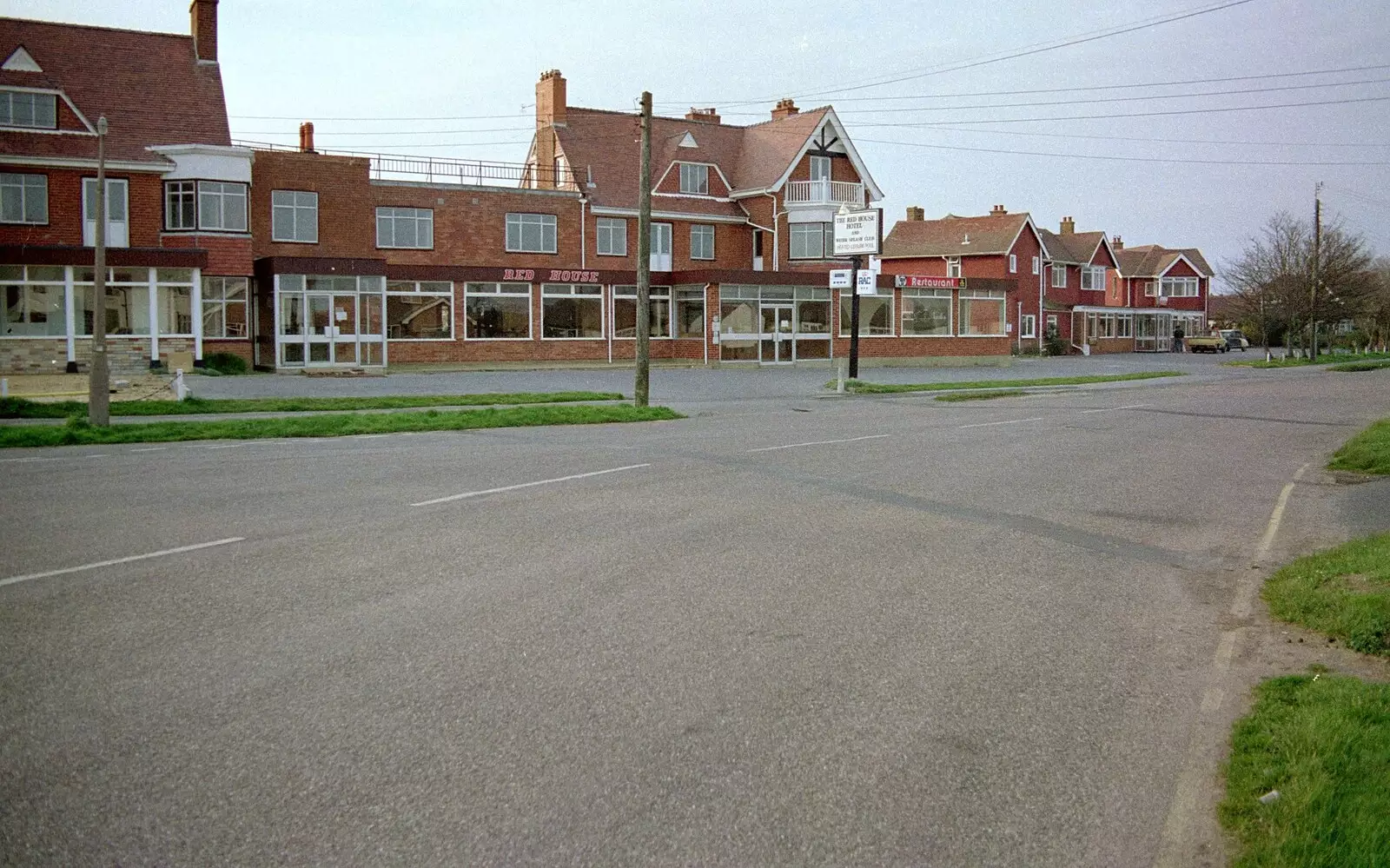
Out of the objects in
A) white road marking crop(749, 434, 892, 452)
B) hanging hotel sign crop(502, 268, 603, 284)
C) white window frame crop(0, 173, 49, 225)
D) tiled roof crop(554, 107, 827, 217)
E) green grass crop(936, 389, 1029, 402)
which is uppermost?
tiled roof crop(554, 107, 827, 217)

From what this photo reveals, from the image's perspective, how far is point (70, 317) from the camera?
3534 cm

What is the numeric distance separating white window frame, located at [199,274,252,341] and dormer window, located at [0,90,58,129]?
6.53 meters

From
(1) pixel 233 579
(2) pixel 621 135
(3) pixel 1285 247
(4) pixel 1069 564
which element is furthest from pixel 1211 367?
(1) pixel 233 579

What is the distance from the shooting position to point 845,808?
4633 mm

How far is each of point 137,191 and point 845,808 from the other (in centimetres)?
3937

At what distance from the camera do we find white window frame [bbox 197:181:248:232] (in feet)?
129

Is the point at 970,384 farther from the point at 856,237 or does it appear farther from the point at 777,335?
the point at 777,335

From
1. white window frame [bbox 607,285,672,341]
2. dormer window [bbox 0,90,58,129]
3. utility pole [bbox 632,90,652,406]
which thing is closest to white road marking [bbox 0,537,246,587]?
utility pole [bbox 632,90,652,406]

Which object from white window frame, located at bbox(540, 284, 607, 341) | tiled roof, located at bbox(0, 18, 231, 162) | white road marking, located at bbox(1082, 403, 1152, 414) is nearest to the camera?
white road marking, located at bbox(1082, 403, 1152, 414)

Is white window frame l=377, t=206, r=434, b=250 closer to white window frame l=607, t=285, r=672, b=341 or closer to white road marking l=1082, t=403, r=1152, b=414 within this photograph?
white window frame l=607, t=285, r=672, b=341

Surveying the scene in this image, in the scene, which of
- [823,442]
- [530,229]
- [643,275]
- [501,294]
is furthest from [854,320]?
[823,442]

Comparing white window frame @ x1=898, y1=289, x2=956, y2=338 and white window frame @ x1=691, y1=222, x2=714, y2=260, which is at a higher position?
white window frame @ x1=691, y1=222, x2=714, y2=260

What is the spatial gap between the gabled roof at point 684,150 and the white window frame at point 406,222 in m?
7.00

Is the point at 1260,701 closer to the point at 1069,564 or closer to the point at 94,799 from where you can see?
the point at 1069,564
